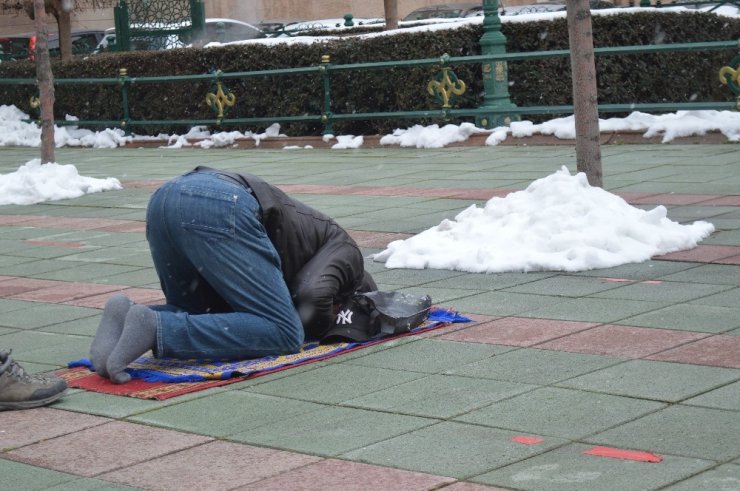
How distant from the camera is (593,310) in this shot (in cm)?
614

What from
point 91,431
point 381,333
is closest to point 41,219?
point 381,333

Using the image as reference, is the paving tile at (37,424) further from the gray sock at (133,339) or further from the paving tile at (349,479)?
→ the paving tile at (349,479)

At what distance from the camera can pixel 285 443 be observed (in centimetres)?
428

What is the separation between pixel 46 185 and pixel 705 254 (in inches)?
315

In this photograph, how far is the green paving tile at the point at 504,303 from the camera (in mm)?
6305

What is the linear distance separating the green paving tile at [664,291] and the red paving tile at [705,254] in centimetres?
67

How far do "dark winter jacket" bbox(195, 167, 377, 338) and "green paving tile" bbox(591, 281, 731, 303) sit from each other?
155cm

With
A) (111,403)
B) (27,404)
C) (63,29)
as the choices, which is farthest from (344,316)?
(63,29)

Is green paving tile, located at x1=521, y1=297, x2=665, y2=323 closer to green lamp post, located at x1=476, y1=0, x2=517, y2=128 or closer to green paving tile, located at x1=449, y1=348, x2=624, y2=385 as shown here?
green paving tile, located at x1=449, y1=348, x2=624, y2=385

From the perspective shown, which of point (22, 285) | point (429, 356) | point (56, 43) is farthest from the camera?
point (56, 43)

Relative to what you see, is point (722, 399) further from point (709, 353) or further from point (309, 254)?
point (309, 254)

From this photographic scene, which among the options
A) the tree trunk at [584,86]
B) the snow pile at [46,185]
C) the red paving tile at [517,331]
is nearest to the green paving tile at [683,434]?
the red paving tile at [517,331]

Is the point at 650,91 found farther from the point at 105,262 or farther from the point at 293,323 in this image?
the point at 293,323

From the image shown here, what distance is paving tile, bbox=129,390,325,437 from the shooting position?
4.54 m
